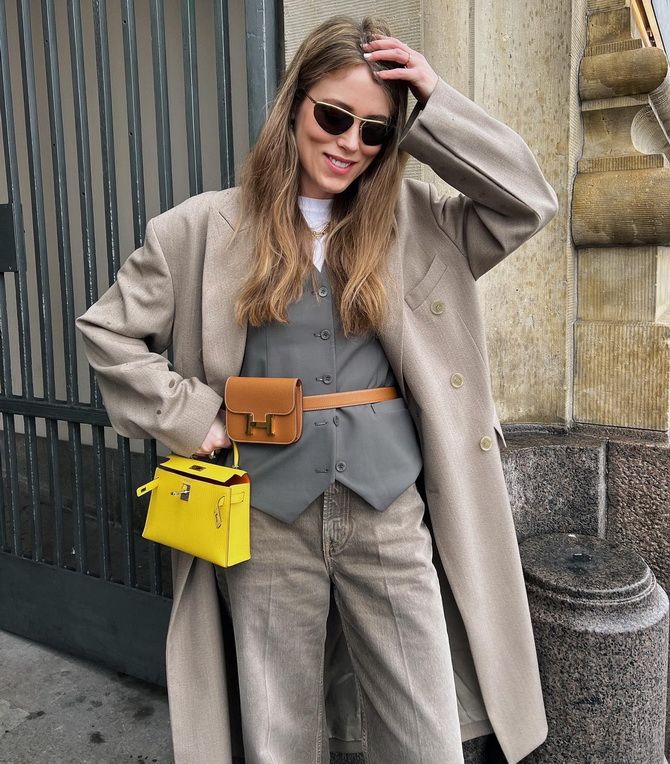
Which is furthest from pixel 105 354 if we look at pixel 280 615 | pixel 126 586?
pixel 126 586

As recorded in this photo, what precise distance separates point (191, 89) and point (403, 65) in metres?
1.10

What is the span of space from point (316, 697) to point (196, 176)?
5.60 ft

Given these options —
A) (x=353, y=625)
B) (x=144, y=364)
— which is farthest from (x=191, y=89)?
(x=353, y=625)

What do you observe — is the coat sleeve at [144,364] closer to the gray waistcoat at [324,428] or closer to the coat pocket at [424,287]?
the gray waistcoat at [324,428]

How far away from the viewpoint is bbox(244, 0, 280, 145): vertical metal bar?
2.46 metres

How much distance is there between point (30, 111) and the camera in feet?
9.63

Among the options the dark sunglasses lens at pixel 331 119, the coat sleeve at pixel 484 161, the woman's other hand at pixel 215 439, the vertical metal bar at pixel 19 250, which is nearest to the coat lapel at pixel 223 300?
the woman's other hand at pixel 215 439

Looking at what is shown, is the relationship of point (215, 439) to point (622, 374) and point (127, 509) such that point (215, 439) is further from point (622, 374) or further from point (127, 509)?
A: point (622, 374)

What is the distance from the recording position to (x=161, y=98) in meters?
2.62

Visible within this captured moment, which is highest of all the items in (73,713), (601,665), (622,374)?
(622,374)

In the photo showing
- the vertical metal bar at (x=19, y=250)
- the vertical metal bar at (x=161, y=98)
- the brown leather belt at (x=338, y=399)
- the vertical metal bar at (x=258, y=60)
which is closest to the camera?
the brown leather belt at (x=338, y=399)

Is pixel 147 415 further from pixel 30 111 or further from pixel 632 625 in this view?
pixel 30 111

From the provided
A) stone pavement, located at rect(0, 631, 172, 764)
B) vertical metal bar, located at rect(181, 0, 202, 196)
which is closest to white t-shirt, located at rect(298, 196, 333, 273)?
vertical metal bar, located at rect(181, 0, 202, 196)

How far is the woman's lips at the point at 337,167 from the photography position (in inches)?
68.7
